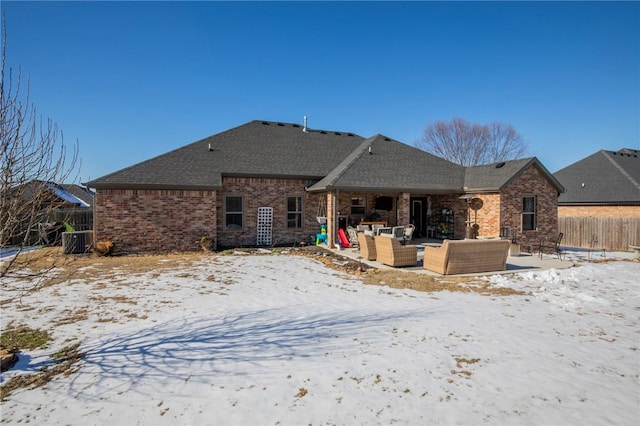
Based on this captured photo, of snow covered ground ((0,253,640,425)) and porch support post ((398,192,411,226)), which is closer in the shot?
snow covered ground ((0,253,640,425))

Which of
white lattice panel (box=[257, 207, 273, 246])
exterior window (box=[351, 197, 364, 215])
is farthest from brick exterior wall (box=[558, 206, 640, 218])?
white lattice panel (box=[257, 207, 273, 246])

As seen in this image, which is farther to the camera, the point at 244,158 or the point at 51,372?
the point at 244,158

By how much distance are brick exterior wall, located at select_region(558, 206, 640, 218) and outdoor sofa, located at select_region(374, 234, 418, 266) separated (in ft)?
51.6

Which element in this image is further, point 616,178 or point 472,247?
point 616,178

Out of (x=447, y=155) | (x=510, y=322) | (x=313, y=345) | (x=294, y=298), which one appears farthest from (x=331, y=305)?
(x=447, y=155)

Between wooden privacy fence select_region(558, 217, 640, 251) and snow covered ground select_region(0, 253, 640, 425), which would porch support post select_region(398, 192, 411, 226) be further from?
wooden privacy fence select_region(558, 217, 640, 251)

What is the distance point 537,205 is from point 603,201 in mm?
7504

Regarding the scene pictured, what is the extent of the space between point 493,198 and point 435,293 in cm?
896

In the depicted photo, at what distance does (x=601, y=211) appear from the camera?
19.9m

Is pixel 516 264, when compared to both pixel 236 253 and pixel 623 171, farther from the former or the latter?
pixel 623 171

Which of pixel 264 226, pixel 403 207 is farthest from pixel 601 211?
pixel 264 226

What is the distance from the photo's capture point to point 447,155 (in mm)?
37812

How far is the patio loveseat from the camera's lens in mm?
9852

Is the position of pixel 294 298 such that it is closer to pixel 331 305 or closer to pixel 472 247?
pixel 331 305
